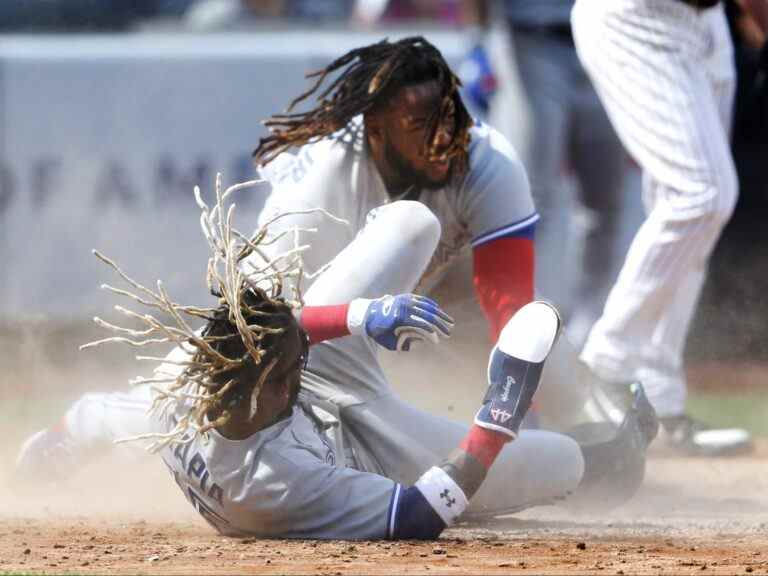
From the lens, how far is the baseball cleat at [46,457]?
15.8 ft

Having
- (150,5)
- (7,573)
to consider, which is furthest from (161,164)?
(7,573)

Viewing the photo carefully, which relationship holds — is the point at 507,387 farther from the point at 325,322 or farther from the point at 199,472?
the point at 199,472

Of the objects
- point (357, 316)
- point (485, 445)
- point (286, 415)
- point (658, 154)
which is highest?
point (658, 154)

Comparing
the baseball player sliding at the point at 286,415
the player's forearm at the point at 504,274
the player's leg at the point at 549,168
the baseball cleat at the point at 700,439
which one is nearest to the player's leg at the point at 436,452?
the baseball player sliding at the point at 286,415

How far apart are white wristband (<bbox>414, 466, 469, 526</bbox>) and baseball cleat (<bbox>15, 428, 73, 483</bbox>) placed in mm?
1470

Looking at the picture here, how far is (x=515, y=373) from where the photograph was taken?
3812 millimetres

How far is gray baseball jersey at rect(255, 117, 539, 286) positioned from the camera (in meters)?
4.67

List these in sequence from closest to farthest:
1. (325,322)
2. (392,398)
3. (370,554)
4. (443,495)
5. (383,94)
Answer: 1. (370,554)
2. (443,495)
3. (325,322)
4. (392,398)
5. (383,94)

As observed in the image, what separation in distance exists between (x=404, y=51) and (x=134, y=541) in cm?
168

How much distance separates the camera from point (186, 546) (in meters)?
3.81

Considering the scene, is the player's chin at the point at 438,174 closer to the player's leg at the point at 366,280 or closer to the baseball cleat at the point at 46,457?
the player's leg at the point at 366,280

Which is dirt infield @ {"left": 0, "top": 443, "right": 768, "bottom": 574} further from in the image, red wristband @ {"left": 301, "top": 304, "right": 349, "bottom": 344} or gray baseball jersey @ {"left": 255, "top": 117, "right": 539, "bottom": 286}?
gray baseball jersey @ {"left": 255, "top": 117, "right": 539, "bottom": 286}

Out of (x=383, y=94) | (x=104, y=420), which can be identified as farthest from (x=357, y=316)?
(x=104, y=420)

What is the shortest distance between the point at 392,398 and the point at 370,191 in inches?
29.8
